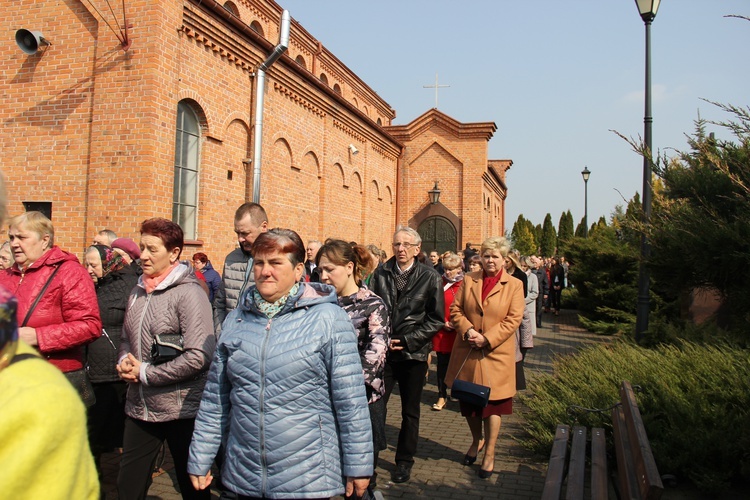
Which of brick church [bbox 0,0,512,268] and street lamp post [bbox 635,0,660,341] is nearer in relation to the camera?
street lamp post [bbox 635,0,660,341]

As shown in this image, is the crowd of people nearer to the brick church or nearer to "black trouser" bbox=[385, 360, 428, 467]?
"black trouser" bbox=[385, 360, 428, 467]

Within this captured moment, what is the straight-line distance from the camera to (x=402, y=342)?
17.4 feet

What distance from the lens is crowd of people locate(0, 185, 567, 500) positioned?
2.89 meters

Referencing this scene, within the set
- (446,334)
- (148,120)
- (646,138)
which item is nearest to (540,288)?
(646,138)

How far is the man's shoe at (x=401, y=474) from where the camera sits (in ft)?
17.6

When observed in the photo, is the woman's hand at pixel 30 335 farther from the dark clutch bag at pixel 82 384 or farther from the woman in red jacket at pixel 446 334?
the woman in red jacket at pixel 446 334

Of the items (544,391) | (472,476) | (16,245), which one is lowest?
(472,476)

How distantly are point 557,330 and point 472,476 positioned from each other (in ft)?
42.7

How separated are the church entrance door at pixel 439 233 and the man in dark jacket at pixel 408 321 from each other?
21.6 m

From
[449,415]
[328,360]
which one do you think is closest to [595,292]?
[449,415]

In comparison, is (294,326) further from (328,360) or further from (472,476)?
(472,476)

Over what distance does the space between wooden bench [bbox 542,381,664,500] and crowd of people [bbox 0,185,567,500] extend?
0.86m

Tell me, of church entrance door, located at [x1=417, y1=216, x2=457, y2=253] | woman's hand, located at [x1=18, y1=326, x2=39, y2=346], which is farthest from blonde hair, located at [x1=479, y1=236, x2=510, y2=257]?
church entrance door, located at [x1=417, y1=216, x2=457, y2=253]

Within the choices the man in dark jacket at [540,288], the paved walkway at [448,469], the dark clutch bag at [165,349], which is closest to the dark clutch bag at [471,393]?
the paved walkway at [448,469]
